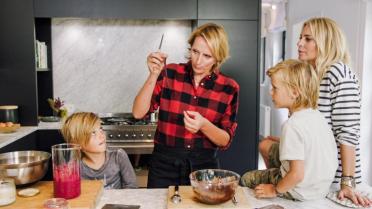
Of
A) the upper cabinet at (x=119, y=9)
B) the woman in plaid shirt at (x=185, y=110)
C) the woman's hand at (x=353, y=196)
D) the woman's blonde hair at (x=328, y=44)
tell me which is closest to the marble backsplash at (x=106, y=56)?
the upper cabinet at (x=119, y=9)

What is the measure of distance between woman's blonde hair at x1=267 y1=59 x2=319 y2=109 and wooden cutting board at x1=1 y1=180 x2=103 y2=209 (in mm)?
813

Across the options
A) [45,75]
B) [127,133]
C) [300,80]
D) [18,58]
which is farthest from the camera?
[45,75]

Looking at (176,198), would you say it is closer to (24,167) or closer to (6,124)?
(24,167)

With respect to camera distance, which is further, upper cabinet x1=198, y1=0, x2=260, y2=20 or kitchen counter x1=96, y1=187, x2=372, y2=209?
upper cabinet x1=198, y1=0, x2=260, y2=20

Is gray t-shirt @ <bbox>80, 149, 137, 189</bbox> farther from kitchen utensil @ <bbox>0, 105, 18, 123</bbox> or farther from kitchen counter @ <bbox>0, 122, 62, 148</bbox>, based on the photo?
kitchen utensil @ <bbox>0, 105, 18, 123</bbox>

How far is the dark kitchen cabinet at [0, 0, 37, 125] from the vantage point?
329 centimetres

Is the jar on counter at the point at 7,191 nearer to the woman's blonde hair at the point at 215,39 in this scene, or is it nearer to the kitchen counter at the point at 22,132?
the woman's blonde hair at the point at 215,39

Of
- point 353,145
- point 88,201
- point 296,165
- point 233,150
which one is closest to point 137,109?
point 88,201

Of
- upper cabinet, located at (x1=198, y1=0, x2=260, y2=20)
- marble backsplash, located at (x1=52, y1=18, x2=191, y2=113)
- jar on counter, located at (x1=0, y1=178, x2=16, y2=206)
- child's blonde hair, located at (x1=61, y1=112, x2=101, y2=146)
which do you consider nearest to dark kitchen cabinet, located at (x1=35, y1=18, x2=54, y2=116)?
marble backsplash, located at (x1=52, y1=18, x2=191, y2=113)

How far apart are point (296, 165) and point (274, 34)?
5.95 m

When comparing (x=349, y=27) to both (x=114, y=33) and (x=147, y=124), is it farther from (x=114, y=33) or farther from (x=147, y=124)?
(x=114, y=33)

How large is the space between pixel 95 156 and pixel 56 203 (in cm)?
64

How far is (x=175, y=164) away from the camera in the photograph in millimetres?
1902

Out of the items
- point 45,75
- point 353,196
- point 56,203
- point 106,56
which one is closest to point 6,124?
point 45,75
